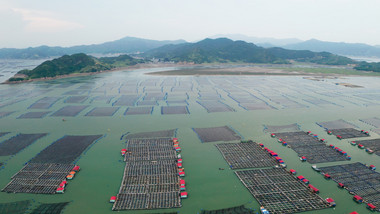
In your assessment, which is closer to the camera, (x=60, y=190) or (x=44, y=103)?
(x=60, y=190)

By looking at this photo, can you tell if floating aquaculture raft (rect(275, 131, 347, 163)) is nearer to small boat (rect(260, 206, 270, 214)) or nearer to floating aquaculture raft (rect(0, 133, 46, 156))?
small boat (rect(260, 206, 270, 214))

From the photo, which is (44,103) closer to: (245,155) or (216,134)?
(216,134)

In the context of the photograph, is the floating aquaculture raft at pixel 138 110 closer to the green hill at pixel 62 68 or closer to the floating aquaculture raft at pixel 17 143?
the floating aquaculture raft at pixel 17 143

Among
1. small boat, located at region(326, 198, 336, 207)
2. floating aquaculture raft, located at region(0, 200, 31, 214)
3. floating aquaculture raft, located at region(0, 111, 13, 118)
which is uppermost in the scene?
floating aquaculture raft, located at region(0, 111, 13, 118)

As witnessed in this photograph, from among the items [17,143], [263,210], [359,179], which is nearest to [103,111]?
[17,143]

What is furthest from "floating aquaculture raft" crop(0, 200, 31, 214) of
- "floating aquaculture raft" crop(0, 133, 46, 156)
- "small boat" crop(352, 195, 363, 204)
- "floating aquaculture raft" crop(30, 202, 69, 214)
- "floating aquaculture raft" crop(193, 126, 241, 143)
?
"small boat" crop(352, 195, 363, 204)

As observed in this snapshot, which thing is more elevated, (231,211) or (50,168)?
(50,168)

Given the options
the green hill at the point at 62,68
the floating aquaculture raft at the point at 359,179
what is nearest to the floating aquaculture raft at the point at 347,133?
the floating aquaculture raft at the point at 359,179
